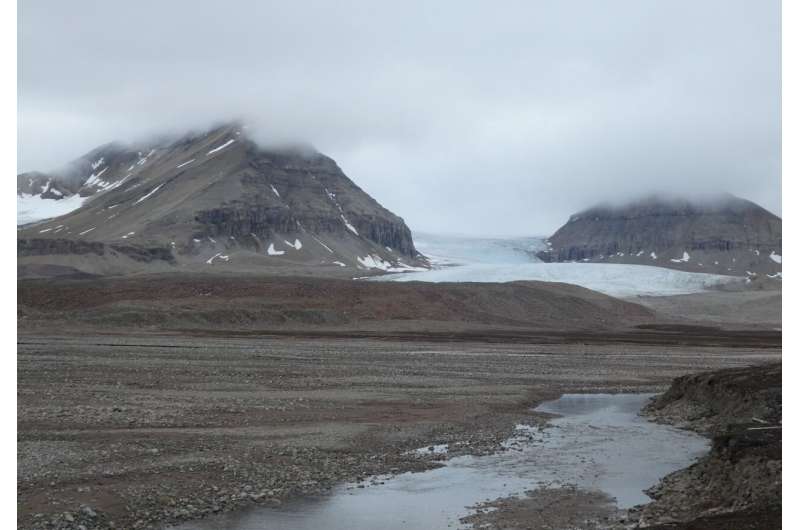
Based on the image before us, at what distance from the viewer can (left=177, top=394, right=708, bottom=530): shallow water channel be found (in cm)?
1511

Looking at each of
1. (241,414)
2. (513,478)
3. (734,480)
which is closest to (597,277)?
(241,414)

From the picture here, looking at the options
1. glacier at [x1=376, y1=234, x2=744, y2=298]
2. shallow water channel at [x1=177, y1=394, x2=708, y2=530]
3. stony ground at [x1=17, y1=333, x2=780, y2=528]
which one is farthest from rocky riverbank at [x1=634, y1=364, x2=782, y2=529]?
glacier at [x1=376, y1=234, x2=744, y2=298]

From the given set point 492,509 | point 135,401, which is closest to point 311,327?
point 135,401

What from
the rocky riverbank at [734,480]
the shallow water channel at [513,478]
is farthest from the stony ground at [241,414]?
the rocky riverbank at [734,480]

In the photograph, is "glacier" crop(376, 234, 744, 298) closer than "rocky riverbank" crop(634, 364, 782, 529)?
No

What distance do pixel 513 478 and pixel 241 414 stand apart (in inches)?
413

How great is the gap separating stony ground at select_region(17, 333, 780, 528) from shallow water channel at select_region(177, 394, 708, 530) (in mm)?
866

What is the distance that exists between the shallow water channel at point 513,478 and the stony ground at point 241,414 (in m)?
0.87

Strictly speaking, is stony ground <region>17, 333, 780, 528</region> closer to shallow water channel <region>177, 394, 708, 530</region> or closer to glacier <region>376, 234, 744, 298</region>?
shallow water channel <region>177, 394, 708, 530</region>

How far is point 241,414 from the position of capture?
1032 inches

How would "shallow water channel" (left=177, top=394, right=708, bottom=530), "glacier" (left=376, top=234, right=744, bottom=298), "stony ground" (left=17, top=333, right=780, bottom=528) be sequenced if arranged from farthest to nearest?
"glacier" (left=376, top=234, right=744, bottom=298) → "stony ground" (left=17, top=333, right=780, bottom=528) → "shallow water channel" (left=177, top=394, right=708, bottom=530)

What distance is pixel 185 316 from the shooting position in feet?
266

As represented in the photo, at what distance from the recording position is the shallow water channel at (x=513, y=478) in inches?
595

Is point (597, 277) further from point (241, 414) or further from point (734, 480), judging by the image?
point (734, 480)
